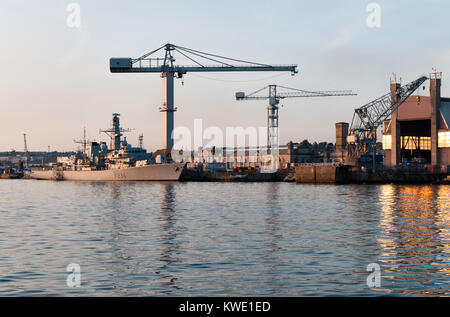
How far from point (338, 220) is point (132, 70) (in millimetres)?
107740

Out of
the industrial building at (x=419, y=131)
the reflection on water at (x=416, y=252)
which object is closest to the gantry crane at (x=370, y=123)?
the industrial building at (x=419, y=131)

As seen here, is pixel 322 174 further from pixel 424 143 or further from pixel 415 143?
pixel 424 143

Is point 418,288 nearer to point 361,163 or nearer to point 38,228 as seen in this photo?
point 38,228

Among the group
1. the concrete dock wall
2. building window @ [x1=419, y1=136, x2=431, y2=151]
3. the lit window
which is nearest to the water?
the concrete dock wall

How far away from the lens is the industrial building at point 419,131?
357ft

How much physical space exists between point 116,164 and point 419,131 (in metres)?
75.9

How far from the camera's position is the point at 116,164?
447 ft

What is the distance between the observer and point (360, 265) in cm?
1992

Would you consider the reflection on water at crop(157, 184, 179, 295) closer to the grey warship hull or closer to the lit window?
the grey warship hull

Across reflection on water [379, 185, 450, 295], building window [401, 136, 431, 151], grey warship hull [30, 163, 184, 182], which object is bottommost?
reflection on water [379, 185, 450, 295]

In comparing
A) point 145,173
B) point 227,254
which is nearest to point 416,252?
point 227,254

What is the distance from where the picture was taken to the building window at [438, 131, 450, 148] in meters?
107

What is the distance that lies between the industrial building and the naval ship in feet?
163

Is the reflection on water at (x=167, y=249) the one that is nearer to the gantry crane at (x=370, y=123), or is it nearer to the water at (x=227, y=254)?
the water at (x=227, y=254)
